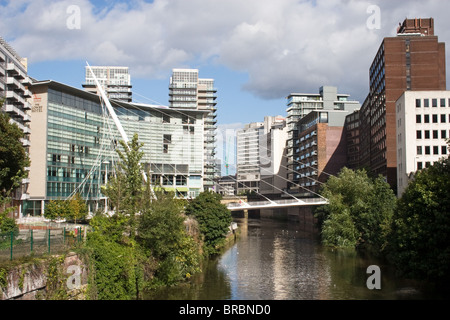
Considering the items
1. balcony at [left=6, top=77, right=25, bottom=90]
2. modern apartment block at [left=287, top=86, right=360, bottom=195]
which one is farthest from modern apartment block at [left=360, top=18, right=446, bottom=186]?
balcony at [left=6, top=77, right=25, bottom=90]

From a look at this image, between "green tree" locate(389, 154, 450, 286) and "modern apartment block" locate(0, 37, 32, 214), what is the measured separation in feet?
135

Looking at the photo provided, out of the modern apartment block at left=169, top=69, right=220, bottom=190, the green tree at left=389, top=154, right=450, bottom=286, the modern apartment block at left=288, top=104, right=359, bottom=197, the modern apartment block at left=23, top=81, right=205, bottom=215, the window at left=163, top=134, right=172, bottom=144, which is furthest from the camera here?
the modern apartment block at left=169, top=69, right=220, bottom=190

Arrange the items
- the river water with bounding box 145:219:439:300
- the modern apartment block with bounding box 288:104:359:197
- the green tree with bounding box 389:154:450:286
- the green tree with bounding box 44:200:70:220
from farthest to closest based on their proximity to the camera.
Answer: the modern apartment block with bounding box 288:104:359:197
the green tree with bounding box 44:200:70:220
the river water with bounding box 145:219:439:300
the green tree with bounding box 389:154:450:286

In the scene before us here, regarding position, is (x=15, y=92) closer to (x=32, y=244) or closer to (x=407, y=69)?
(x=32, y=244)

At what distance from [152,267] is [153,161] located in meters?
53.0

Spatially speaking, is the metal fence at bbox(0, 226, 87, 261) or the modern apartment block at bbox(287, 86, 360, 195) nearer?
the metal fence at bbox(0, 226, 87, 261)

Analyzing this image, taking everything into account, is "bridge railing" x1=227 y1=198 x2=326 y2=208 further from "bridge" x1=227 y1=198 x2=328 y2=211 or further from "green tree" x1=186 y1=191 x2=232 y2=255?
"green tree" x1=186 y1=191 x2=232 y2=255

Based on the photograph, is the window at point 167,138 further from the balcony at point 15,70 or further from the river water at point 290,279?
the river water at point 290,279

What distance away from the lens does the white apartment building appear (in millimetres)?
60250

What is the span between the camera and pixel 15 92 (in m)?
56.6

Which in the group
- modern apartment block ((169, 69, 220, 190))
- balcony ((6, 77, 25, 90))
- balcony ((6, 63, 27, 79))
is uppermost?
modern apartment block ((169, 69, 220, 190))

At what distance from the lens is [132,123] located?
8150cm

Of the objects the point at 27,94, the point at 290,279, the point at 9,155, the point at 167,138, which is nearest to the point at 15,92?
the point at 27,94
